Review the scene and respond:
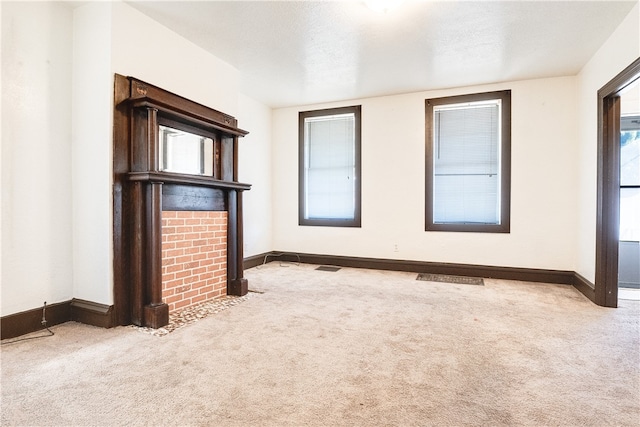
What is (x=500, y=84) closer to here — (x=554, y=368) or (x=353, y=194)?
(x=353, y=194)

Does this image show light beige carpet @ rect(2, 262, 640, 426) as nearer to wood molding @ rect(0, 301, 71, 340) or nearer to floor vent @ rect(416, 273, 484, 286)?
wood molding @ rect(0, 301, 71, 340)

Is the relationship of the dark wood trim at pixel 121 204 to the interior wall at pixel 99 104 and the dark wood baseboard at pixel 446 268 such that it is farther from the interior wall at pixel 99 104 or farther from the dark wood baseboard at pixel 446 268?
the dark wood baseboard at pixel 446 268

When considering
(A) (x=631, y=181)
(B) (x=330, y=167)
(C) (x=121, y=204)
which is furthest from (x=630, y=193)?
(C) (x=121, y=204)

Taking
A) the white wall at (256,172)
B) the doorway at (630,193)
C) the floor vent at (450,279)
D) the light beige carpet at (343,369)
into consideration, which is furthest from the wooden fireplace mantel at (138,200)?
the doorway at (630,193)

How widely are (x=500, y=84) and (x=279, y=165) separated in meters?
3.56

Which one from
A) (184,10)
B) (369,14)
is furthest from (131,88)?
(369,14)

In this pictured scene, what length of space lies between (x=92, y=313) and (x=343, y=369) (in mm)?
2113

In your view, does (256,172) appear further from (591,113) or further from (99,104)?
(591,113)

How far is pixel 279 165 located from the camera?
225 inches

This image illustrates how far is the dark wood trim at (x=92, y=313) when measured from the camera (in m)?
2.58

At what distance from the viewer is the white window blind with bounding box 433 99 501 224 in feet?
14.9

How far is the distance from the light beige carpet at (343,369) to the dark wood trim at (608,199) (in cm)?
25

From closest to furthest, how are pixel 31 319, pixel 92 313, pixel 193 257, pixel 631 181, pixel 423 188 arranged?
1. pixel 31 319
2. pixel 92 313
3. pixel 193 257
4. pixel 631 181
5. pixel 423 188

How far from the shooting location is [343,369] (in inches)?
76.0
